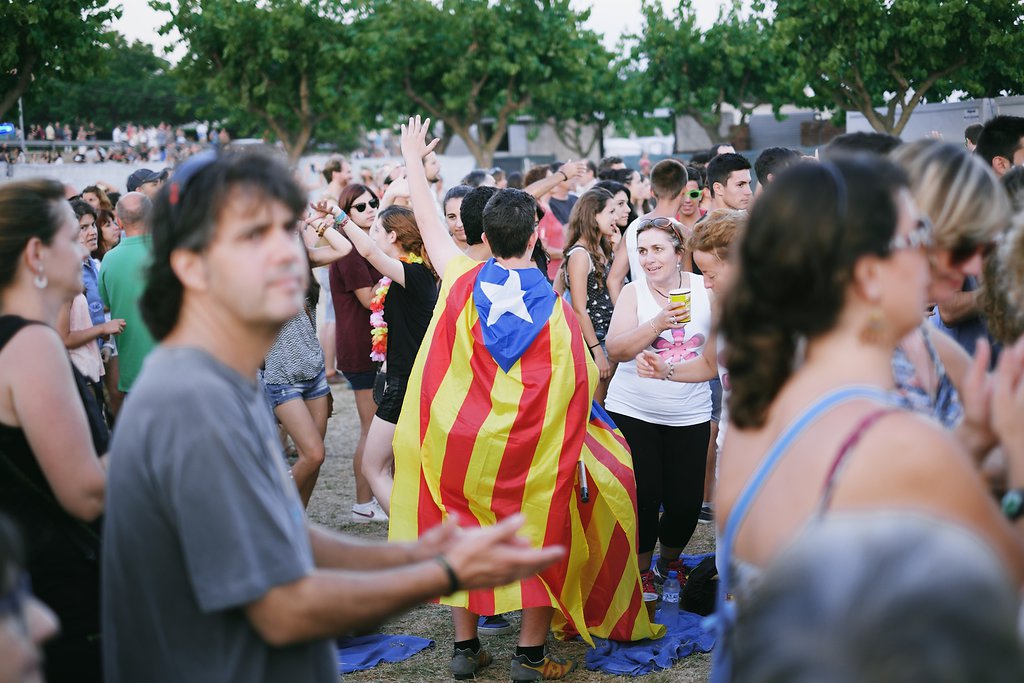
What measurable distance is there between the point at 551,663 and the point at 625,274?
268cm

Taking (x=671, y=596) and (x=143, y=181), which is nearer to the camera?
(x=671, y=596)

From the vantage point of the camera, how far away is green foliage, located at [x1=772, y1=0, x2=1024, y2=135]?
20.5 meters

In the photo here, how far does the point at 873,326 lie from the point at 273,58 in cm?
3163

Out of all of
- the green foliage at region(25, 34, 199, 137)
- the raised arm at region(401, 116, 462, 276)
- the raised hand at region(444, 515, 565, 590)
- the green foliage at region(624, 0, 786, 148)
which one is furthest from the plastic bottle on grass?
the green foliage at region(25, 34, 199, 137)

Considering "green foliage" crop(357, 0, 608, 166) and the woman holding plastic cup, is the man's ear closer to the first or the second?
the woman holding plastic cup

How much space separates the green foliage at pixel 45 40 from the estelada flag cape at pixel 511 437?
13.8 m

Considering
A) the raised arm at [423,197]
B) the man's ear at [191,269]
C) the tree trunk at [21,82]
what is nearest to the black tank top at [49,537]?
the man's ear at [191,269]

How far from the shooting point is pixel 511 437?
189 inches

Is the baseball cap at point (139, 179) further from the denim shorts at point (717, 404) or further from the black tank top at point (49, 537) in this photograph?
the black tank top at point (49, 537)

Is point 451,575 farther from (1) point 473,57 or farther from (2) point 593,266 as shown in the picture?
(1) point 473,57

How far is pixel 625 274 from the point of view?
22.2ft

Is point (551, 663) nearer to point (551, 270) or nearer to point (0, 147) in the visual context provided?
point (551, 270)

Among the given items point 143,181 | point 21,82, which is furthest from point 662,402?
point 21,82

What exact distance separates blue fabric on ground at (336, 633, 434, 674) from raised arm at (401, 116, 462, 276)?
190 centimetres
